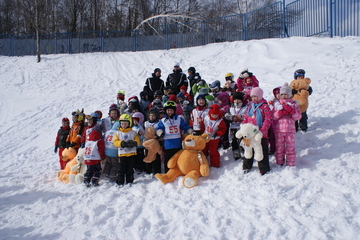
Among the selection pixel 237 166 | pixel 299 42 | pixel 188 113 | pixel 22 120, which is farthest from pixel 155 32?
pixel 237 166

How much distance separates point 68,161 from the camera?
600 centimetres

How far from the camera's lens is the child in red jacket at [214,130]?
5.24 meters

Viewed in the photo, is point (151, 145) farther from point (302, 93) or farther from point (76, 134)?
point (302, 93)

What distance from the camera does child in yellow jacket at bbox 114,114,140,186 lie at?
500 centimetres

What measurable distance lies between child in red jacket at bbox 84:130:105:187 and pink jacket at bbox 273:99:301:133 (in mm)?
3395

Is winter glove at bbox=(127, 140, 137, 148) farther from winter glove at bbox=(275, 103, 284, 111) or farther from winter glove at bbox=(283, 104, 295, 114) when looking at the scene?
winter glove at bbox=(283, 104, 295, 114)

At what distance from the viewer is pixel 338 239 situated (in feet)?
9.82

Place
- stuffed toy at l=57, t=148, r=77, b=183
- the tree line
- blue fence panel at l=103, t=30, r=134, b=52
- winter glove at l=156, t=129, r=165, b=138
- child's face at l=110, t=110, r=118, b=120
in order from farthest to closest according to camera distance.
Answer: the tree line, blue fence panel at l=103, t=30, r=134, b=52, child's face at l=110, t=110, r=118, b=120, stuffed toy at l=57, t=148, r=77, b=183, winter glove at l=156, t=129, r=165, b=138

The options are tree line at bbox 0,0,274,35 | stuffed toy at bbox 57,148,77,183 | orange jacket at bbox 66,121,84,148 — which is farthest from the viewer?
tree line at bbox 0,0,274,35

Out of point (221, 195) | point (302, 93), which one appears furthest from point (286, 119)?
point (221, 195)

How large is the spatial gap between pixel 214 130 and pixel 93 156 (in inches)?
97.0

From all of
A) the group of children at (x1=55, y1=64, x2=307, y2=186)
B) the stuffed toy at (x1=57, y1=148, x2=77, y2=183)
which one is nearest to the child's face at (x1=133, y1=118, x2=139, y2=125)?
the group of children at (x1=55, y1=64, x2=307, y2=186)

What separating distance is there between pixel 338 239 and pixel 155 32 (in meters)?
18.7

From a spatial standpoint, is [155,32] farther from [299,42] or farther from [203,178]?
[203,178]
